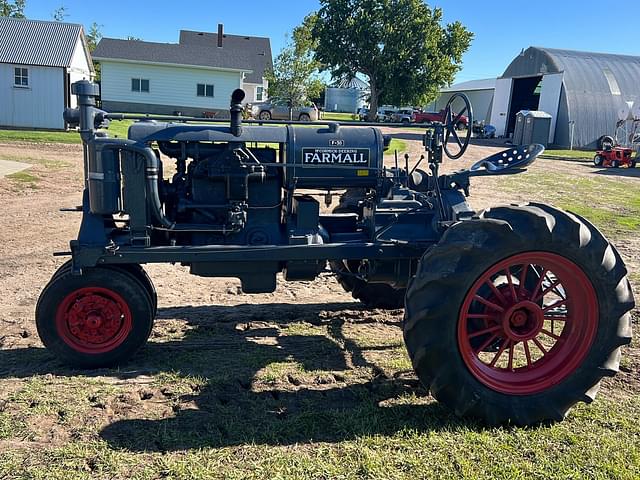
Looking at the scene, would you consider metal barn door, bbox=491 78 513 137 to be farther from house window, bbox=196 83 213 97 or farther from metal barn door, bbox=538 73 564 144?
house window, bbox=196 83 213 97

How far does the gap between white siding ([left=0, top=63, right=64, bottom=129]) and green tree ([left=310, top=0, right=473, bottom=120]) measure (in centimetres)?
2308

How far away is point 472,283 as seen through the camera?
357cm

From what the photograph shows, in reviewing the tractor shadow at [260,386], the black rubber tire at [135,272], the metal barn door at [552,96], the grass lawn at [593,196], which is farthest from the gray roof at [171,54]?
the black rubber tire at [135,272]

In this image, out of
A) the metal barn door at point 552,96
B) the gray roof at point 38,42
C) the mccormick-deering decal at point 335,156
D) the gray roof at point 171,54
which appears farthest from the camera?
the gray roof at point 171,54

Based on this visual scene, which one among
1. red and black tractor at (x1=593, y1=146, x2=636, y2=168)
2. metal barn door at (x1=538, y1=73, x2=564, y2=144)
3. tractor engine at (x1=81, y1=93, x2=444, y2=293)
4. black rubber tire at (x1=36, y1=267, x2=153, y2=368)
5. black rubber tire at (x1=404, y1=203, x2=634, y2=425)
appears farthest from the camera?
metal barn door at (x1=538, y1=73, x2=564, y2=144)

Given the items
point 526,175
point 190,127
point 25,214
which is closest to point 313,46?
point 526,175

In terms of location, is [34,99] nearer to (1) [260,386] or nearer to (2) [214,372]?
(2) [214,372]

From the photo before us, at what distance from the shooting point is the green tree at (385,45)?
42.5 m

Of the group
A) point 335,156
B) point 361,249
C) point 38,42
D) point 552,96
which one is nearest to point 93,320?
point 361,249

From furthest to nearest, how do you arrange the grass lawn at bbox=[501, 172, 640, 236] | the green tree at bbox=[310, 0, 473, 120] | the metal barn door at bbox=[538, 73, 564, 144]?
the green tree at bbox=[310, 0, 473, 120], the metal barn door at bbox=[538, 73, 564, 144], the grass lawn at bbox=[501, 172, 640, 236]

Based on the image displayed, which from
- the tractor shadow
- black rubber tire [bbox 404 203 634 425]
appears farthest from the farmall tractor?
the tractor shadow

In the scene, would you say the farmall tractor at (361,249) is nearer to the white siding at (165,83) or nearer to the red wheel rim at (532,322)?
the red wheel rim at (532,322)

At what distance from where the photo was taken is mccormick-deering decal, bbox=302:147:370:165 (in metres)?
4.60

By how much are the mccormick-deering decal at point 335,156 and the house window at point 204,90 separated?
107 ft
